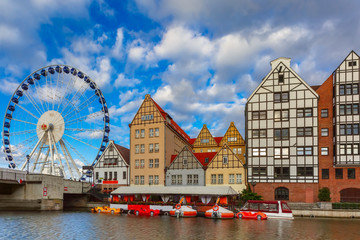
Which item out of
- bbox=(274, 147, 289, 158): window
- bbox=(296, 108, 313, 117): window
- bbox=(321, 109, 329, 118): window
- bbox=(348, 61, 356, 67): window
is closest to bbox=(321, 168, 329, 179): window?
bbox=(274, 147, 289, 158): window

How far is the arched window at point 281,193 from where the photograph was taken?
51094mm

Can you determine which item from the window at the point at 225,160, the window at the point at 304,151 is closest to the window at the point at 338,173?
the window at the point at 304,151

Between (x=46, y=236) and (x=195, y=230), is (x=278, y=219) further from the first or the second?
(x=46, y=236)

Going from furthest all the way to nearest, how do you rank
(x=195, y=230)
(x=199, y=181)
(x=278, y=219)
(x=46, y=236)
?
(x=199, y=181), (x=278, y=219), (x=195, y=230), (x=46, y=236)

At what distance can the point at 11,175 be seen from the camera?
49.9 m

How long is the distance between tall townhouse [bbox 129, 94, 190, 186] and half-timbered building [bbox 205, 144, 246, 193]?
844cm

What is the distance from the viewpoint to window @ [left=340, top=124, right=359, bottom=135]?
49216 millimetres

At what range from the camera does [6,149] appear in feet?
210

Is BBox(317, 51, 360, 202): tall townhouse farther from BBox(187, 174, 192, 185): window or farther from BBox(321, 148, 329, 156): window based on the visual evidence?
BBox(187, 174, 192, 185): window

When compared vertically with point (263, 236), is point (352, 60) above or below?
above

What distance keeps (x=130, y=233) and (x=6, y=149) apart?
45500 millimetres

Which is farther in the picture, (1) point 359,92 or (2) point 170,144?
(2) point 170,144

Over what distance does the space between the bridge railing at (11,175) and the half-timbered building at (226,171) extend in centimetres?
2810

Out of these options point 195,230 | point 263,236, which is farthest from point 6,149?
point 263,236
